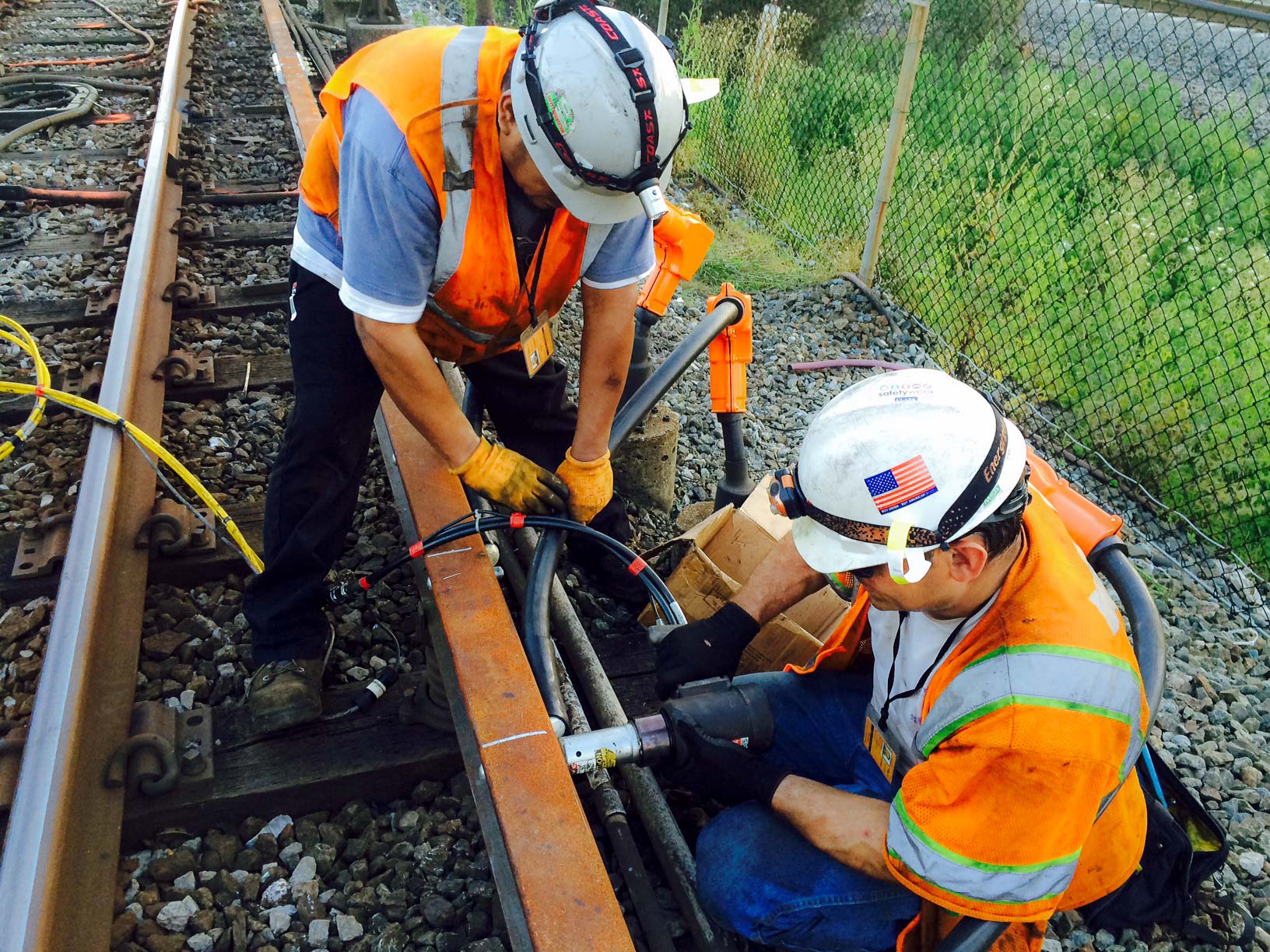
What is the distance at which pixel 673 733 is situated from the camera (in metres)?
2.21

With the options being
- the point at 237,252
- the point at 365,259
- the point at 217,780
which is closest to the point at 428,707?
the point at 217,780

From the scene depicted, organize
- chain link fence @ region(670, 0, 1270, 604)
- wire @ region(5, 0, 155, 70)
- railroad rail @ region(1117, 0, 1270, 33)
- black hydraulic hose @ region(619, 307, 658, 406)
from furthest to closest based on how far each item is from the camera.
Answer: wire @ region(5, 0, 155, 70) → chain link fence @ region(670, 0, 1270, 604) → railroad rail @ region(1117, 0, 1270, 33) → black hydraulic hose @ region(619, 307, 658, 406)

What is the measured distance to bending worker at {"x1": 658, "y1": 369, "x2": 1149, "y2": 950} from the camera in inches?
69.4

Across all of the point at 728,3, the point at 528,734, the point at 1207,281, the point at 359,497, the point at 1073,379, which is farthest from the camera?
the point at 728,3

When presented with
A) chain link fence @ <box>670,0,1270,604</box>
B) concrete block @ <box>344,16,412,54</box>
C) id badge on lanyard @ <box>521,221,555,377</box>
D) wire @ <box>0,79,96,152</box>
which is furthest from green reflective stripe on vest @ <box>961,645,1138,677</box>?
concrete block @ <box>344,16,412,54</box>

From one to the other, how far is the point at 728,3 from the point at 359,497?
34.9ft

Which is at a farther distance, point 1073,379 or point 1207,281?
point 1207,281

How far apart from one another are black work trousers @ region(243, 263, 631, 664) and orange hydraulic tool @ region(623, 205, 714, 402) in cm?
93

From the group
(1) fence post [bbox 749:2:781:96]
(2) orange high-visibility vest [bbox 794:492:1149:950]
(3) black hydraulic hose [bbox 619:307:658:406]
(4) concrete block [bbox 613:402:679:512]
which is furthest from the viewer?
(1) fence post [bbox 749:2:781:96]

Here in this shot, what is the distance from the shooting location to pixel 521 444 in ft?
10.9

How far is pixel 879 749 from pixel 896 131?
168 inches

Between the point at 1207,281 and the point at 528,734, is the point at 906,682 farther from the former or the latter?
the point at 1207,281

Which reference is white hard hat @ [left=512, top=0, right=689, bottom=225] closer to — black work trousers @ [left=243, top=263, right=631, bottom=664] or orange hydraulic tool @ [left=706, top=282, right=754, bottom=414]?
black work trousers @ [left=243, top=263, right=631, bottom=664]

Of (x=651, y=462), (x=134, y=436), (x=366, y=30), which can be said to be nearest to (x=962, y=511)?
(x=651, y=462)
